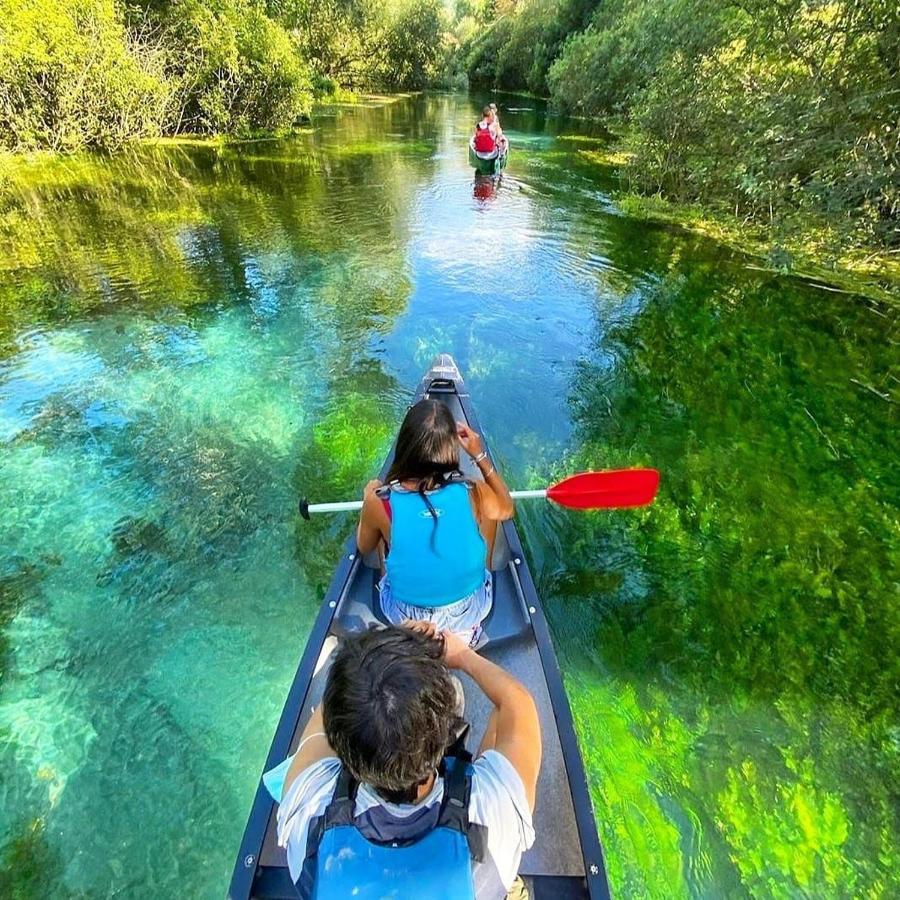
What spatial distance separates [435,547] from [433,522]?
0.13 metres

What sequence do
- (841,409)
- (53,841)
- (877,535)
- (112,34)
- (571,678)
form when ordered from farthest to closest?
(112,34) → (841,409) → (877,535) → (571,678) → (53,841)

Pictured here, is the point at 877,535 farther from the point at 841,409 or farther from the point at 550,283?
the point at 550,283

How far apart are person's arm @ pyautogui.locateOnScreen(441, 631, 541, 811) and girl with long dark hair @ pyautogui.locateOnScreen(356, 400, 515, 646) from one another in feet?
1.82

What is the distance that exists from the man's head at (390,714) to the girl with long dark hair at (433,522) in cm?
112

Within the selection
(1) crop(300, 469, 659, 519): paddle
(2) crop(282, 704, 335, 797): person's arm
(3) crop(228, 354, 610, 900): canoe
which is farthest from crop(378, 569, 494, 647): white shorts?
(2) crop(282, 704, 335, 797): person's arm

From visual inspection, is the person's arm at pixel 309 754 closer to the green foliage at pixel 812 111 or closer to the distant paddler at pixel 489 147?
the green foliage at pixel 812 111

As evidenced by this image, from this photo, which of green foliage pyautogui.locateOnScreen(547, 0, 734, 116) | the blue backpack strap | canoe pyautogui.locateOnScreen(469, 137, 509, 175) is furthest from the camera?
canoe pyautogui.locateOnScreen(469, 137, 509, 175)

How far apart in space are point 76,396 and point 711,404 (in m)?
6.59

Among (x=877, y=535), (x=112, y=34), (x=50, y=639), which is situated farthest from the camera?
(x=112, y=34)

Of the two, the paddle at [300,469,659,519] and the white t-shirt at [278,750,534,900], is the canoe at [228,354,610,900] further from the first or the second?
the white t-shirt at [278,750,534,900]

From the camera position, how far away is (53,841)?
2658 millimetres

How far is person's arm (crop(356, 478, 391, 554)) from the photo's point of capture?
8.78ft

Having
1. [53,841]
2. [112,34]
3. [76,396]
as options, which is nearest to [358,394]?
[76,396]

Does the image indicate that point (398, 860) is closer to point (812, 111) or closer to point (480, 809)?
point (480, 809)
